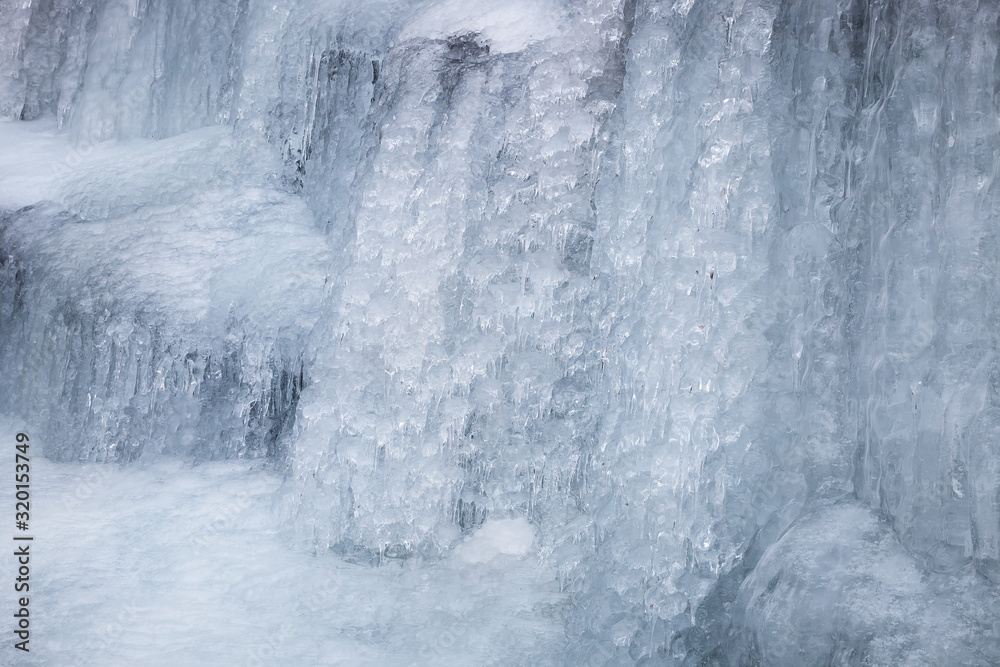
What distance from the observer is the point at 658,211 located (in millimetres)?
3051

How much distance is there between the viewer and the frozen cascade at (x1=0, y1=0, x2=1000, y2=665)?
2.46 meters

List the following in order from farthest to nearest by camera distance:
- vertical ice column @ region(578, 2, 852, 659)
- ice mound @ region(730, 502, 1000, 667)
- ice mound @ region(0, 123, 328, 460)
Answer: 1. ice mound @ region(0, 123, 328, 460)
2. vertical ice column @ region(578, 2, 852, 659)
3. ice mound @ region(730, 502, 1000, 667)

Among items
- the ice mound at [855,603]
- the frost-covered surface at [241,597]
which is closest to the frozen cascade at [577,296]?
the ice mound at [855,603]

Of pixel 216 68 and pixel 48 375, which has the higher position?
pixel 216 68

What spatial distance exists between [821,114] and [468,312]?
1.43m

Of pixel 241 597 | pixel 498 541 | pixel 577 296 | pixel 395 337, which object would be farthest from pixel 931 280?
pixel 241 597

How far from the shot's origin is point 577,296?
348 cm

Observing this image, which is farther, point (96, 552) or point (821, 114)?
point (96, 552)

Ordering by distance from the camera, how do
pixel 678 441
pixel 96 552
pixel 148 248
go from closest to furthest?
pixel 678 441
pixel 96 552
pixel 148 248

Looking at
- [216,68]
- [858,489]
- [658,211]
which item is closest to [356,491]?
[658,211]

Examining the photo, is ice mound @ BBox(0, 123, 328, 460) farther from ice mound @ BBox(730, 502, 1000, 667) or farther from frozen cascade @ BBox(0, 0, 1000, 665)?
ice mound @ BBox(730, 502, 1000, 667)

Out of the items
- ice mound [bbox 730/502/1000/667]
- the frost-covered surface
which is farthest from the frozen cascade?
the frost-covered surface

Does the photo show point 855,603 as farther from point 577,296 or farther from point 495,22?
point 495,22

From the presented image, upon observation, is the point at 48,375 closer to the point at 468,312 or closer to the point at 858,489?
the point at 468,312
